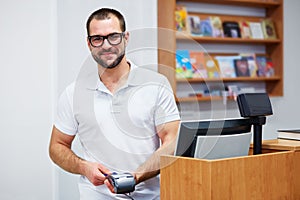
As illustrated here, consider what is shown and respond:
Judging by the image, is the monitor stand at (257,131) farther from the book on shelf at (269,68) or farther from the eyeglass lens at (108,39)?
the book on shelf at (269,68)

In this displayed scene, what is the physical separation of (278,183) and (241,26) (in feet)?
9.95

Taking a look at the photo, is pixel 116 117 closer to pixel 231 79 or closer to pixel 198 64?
pixel 198 64

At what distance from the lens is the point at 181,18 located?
13.7 feet

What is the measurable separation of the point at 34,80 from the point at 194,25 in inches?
64.2

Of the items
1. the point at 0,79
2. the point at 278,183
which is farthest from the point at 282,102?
the point at 278,183

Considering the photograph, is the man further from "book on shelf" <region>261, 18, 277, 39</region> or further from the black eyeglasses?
"book on shelf" <region>261, 18, 277, 39</region>

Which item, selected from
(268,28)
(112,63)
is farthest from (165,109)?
(268,28)

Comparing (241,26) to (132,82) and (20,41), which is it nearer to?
(20,41)

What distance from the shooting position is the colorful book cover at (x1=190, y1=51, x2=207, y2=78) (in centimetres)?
428

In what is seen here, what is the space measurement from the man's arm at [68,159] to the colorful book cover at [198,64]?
81.2 inches

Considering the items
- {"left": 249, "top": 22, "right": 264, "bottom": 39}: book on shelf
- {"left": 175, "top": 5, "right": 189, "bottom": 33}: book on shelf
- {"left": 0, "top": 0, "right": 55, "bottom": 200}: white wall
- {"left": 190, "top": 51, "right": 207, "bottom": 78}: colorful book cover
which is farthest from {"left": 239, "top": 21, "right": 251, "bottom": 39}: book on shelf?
{"left": 0, "top": 0, "right": 55, "bottom": 200}: white wall

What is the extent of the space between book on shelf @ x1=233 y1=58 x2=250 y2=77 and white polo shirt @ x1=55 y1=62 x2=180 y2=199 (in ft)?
7.85

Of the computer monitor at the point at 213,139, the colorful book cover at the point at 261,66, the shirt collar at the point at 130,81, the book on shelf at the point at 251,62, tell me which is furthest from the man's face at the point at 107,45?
the colorful book cover at the point at 261,66

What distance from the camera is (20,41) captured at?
3.20 m
